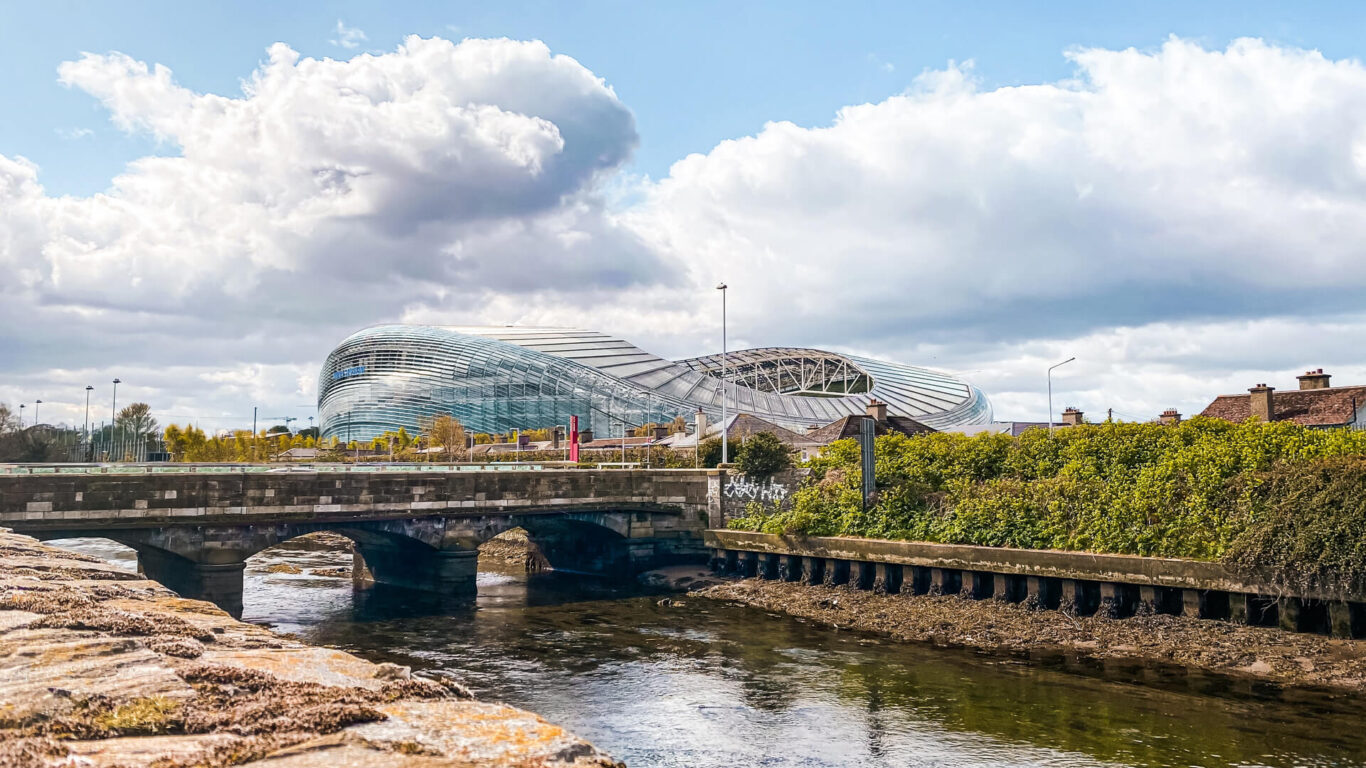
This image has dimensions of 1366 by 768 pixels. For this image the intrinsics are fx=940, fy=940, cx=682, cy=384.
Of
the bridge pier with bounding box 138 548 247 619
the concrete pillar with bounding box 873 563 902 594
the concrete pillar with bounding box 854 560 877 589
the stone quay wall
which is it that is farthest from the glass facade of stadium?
the bridge pier with bounding box 138 548 247 619

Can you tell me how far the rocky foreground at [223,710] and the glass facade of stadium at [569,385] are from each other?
107 m

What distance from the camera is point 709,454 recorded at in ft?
154

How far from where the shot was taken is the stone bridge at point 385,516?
30531 millimetres

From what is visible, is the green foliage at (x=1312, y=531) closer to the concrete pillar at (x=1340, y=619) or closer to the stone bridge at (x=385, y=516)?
the concrete pillar at (x=1340, y=619)

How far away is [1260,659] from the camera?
2227 cm

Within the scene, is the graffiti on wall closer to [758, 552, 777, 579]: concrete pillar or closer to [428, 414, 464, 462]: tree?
[758, 552, 777, 579]: concrete pillar

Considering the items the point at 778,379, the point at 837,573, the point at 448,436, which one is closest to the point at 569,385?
the point at 448,436

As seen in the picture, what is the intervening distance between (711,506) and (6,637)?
121ft

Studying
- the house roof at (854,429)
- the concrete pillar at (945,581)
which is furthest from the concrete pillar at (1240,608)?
the house roof at (854,429)

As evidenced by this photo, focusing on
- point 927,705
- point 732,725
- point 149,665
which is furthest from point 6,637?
point 927,705

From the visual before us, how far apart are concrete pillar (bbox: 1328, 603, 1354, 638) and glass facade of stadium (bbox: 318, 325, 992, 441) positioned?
9205cm

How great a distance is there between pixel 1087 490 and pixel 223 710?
29810 mm

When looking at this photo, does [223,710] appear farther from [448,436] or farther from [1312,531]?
[448,436]

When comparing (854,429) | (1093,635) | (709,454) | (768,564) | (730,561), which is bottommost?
(1093,635)
